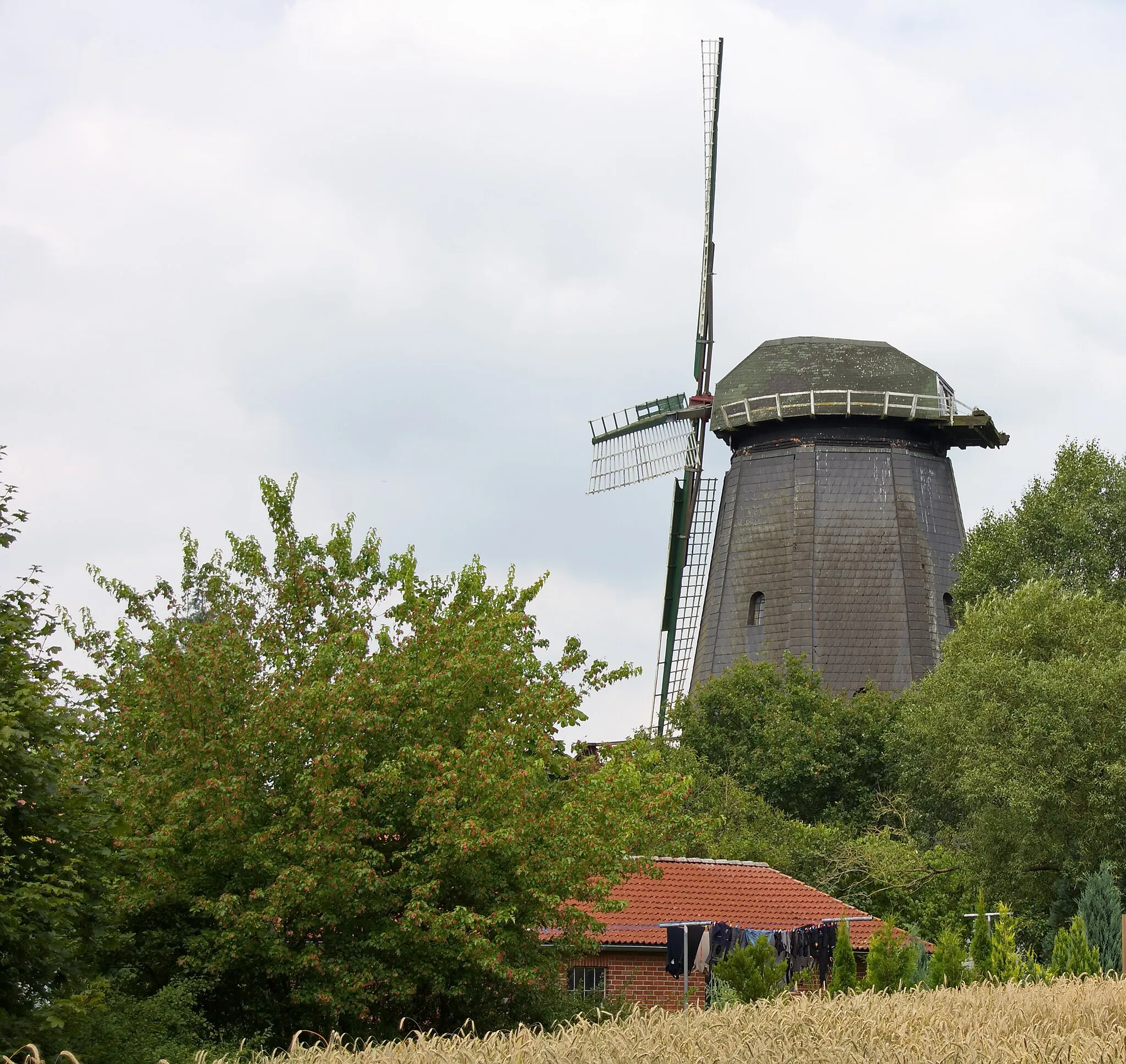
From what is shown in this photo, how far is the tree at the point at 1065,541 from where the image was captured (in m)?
36.6

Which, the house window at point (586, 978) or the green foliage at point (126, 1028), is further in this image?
the house window at point (586, 978)

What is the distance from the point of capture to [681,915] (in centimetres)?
2495

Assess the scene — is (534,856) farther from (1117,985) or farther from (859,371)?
(859,371)

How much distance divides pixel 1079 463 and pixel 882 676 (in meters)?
6.88

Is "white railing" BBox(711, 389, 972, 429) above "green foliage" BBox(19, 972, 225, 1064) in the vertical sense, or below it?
above

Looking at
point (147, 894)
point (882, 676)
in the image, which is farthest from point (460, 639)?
point (882, 676)

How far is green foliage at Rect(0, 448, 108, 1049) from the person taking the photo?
462 inches

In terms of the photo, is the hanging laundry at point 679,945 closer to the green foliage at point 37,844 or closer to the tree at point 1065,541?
the green foliage at point 37,844

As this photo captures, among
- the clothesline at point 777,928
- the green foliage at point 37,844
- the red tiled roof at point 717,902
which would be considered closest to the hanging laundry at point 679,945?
the clothesline at point 777,928

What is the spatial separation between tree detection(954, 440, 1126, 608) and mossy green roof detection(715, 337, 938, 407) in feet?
12.4

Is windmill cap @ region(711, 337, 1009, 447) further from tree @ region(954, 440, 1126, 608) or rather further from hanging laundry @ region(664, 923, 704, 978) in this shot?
hanging laundry @ region(664, 923, 704, 978)

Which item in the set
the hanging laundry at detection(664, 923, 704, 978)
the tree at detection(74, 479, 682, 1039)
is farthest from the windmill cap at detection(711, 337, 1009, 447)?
the tree at detection(74, 479, 682, 1039)

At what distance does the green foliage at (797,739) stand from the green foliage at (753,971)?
14827mm

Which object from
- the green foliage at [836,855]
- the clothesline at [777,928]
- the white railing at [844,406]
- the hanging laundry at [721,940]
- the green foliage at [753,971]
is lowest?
the green foliage at [753,971]
